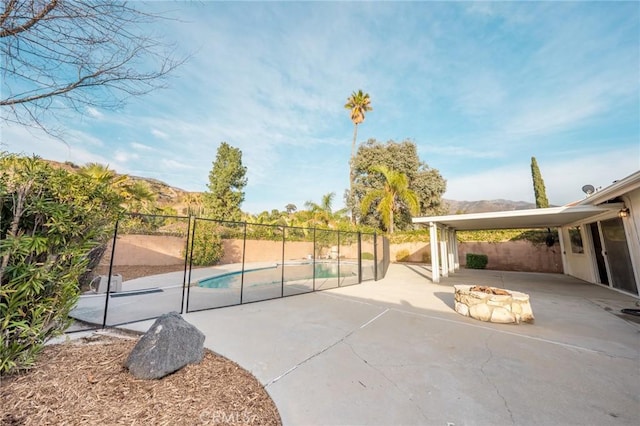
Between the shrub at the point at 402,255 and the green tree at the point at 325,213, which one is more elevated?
the green tree at the point at 325,213

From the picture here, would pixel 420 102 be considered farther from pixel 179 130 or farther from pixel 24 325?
pixel 24 325

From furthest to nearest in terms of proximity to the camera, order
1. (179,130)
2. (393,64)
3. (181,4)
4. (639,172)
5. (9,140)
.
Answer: (393,64)
(179,130)
(639,172)
(181,4)
(9,140)

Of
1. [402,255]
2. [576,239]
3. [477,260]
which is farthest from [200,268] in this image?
[576,239]

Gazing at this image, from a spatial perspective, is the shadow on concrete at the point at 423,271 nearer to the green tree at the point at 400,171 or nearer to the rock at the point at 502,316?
the rock at the point at 502,316

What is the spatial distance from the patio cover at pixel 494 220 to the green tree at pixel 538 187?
893cm

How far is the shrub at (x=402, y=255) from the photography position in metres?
16.9

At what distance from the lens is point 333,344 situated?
3.39 m

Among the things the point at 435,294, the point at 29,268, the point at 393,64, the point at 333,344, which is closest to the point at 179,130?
the point at 29,268

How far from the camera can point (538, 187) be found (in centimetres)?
1722

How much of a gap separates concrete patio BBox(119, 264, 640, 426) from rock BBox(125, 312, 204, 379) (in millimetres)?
663

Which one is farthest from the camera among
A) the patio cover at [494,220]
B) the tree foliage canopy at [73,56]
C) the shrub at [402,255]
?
the shrub at [402,255]

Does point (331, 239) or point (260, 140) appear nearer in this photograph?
point (260, 140)

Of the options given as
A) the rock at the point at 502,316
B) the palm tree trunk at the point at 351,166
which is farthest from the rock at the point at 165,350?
the palm tree trunk at the point at 351,166

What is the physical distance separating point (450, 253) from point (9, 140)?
14134 millimetres
